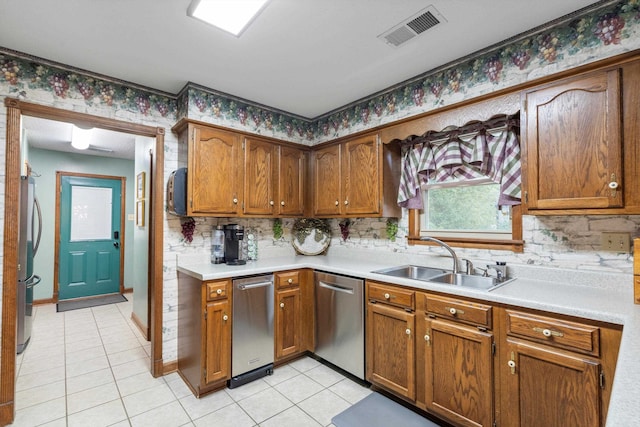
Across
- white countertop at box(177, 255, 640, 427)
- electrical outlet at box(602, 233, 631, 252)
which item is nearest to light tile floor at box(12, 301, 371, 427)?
white countertop at box(177, 255, 640, 427)

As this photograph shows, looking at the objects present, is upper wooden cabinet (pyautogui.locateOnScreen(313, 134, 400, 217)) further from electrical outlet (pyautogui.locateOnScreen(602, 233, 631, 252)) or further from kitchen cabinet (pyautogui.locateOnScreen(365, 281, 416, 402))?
electrical outlet (pyautogui.locateOnScreen(602, 233, 631, 252))

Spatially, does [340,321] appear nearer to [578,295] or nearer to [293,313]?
[293,313]

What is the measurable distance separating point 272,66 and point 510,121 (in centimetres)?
180

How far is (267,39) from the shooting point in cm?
203

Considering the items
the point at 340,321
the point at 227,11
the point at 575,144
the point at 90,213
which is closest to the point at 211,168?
the point at 227,11

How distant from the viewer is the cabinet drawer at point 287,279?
273cm

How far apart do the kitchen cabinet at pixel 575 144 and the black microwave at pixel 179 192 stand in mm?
2501

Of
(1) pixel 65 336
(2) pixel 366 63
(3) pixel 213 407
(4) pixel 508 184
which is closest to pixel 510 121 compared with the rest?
(4) pixel 508 184

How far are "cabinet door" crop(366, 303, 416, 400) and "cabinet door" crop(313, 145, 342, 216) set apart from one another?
1.19 metres

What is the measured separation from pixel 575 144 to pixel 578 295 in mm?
842

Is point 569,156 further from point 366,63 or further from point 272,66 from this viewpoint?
point 272,66

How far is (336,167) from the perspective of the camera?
3.19 m

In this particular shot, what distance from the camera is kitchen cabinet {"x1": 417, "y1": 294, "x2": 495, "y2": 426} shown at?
1.77 m

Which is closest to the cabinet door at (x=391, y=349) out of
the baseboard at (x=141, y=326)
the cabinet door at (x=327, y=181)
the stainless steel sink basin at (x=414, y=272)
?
the stainless steel sink basin at (x=414, y=272)
